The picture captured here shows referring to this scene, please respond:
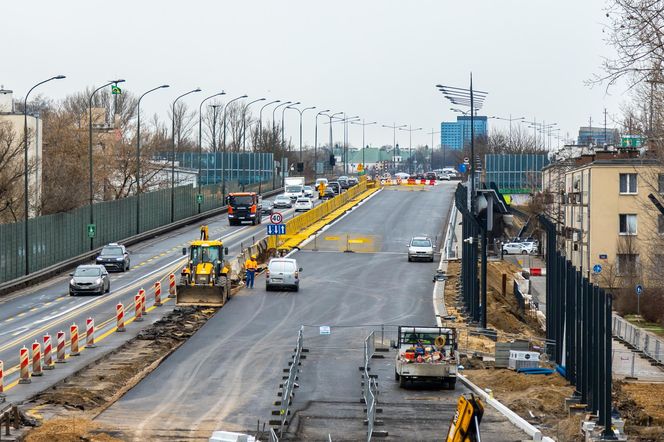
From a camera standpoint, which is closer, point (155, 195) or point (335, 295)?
point (335, 295)

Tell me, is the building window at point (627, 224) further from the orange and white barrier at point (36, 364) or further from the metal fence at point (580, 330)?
the orange and white barrier at point (36, 364)

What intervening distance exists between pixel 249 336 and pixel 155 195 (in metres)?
45.5

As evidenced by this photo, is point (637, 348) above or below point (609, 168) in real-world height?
below

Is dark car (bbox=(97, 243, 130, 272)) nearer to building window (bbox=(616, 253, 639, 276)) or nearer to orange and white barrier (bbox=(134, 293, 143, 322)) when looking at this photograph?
orange and white barrier (bbox=(134, 293, 143, 322))

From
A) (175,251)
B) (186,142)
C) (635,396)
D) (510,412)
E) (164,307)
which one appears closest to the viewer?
(510,412)

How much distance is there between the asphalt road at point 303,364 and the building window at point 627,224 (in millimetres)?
16466

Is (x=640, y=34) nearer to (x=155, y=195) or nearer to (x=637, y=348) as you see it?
(x=637, y=348)

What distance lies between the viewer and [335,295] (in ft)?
169

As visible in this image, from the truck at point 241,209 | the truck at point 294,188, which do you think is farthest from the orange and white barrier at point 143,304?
the truck at point 294,188

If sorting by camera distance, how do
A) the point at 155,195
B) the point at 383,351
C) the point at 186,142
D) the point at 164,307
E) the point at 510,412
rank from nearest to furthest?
1. the point at 510,412
2. the point at 383,351
3. the point at 164,307
4. the point at 155,195
5. the point at 186,142

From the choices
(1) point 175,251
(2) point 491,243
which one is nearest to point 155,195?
(1) point 175,251

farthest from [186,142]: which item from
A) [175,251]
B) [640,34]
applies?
[640,34]

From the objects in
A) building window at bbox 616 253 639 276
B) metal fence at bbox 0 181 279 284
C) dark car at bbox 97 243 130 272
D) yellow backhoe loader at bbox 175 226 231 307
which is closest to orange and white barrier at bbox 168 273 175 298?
yellow backhoe loader at bbox 175 226 231 307

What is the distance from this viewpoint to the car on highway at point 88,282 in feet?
169
